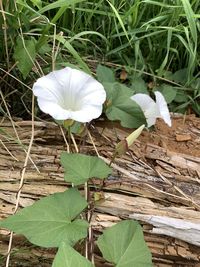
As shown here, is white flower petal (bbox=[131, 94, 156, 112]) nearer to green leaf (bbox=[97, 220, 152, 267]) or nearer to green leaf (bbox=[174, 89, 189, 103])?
green leaf (bbox=[174, 89, 189, 103])

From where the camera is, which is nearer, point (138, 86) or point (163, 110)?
point (163, 110)

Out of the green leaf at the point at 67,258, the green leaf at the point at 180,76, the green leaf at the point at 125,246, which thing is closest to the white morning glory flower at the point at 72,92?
the green leaf at the point at 125,246

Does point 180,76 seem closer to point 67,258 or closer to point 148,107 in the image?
point 148,107

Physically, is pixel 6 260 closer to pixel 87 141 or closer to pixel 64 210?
pixel 64 210

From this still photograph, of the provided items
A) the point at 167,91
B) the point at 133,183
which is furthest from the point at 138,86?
the point at 133,183

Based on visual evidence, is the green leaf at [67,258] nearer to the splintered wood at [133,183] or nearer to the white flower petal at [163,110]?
the splintered wood at [133,183]

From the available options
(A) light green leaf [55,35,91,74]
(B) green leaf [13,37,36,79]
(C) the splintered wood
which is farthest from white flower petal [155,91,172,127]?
(B) green leaf [13,37,36,79]
